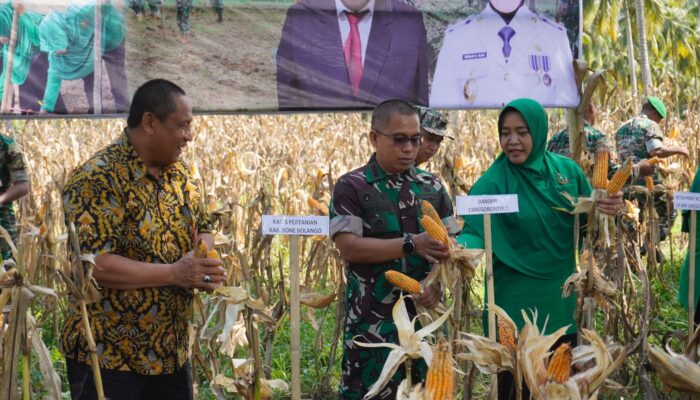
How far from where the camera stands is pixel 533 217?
325 centimetres

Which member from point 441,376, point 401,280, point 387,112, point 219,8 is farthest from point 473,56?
point 441,376

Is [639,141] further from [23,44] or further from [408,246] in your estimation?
[23,44]

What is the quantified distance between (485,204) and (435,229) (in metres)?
0.19

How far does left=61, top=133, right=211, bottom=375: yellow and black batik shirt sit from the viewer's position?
2.55 metres

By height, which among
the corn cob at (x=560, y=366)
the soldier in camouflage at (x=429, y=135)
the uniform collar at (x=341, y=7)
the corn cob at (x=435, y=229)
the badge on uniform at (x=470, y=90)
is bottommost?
the corn cob at (x=560, y=366)

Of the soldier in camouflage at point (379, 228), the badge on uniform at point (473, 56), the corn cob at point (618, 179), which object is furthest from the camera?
the badge on uniform at point (473, 56)

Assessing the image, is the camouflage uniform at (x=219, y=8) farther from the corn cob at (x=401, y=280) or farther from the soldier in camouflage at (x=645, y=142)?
the soldier in camouflage at (x=645, y=142)

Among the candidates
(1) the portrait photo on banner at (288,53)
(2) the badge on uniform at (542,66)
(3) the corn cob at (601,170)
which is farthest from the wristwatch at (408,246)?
(2) the badge on uniform at (542,66)

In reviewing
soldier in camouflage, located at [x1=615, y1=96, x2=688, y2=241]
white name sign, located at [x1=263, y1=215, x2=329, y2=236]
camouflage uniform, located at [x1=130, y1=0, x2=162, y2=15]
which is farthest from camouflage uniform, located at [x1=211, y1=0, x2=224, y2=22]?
soldier in camouflage, located at [x1=615, y1=96, x2=688, y2=241]

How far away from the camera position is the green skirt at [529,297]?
3.26 metres

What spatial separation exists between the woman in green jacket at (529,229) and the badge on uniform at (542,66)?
131cm

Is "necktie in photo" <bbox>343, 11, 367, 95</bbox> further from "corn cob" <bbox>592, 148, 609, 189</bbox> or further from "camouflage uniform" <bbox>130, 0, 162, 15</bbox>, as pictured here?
"corn cob" <bbox>592, 148, 609, 189</bbox>

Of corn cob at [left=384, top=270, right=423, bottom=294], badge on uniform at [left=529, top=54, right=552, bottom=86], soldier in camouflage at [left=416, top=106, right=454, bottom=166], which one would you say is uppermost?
badge on uniform at [left=529, top=54, right=552, bottom=86]

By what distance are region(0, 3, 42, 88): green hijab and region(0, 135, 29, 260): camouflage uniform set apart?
1.14 m
